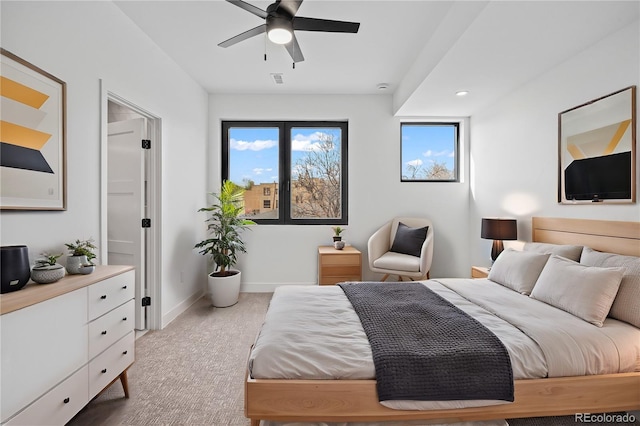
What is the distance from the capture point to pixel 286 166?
4.41 meters

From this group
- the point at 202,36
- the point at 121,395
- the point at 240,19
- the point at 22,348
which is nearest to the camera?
the point at 22,348

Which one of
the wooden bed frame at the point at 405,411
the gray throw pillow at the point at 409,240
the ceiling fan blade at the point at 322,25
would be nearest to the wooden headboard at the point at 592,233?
the wooden bed frame at the point at 405,411

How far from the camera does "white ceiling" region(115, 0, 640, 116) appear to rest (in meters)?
2.05

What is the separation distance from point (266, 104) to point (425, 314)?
11.4ft

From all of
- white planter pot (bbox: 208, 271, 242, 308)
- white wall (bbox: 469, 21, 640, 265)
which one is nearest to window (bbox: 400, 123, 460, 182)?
white wall (bbox: 469, 21, 640, 265)

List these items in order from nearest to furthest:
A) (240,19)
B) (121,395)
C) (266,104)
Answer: (121,395), (240,19), (266,104)

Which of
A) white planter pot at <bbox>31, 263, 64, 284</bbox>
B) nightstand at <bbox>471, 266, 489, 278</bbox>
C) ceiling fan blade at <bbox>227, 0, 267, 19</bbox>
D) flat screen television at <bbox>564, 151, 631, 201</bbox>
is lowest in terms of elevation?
nightstand at <bbox>471, 266, 489, 278</bbox>

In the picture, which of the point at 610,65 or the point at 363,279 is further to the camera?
the point at 363,279

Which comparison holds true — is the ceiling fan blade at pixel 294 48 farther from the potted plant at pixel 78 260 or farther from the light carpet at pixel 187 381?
the light carpet at pixel 187 381

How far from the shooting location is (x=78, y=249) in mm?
1816

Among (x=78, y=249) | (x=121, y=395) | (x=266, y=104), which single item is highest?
(x=266, y=104)

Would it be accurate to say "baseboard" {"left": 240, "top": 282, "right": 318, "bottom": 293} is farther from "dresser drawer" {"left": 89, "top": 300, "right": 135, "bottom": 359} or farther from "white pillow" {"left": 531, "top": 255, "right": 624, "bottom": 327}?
"white pillow" {"left": 531, "top": 255, "right": 624, "bottom": 327}

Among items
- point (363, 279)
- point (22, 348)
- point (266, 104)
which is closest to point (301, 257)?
point (363, 279)

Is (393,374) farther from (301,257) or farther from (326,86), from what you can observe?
(326,86)
